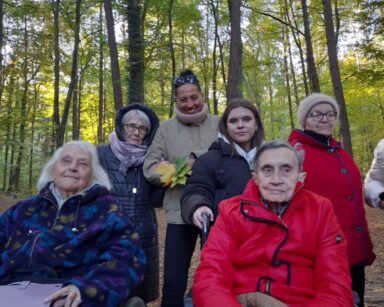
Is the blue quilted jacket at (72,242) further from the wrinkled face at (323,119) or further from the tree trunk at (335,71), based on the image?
the tree trunk at (335,71)

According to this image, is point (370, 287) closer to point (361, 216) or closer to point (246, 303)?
point (361, 216)

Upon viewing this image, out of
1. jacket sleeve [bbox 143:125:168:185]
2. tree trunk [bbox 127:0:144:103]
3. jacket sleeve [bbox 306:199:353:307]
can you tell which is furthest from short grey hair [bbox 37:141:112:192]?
tree trunk [bbox 127:0:144:103]

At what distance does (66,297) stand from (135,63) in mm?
9753

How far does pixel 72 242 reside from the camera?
250 centimetres

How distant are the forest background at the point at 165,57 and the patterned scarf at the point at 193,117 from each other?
6599 millimetres

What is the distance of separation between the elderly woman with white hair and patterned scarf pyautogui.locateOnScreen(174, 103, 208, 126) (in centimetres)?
96

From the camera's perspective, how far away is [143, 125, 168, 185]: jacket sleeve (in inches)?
127

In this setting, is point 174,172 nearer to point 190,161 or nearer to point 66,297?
point 190,161


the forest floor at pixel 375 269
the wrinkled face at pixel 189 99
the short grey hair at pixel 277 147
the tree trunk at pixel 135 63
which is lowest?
the forest floor at pixel 375 269

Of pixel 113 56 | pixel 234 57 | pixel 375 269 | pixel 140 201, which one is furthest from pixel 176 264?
pixel 113 56

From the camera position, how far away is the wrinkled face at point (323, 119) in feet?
9.98

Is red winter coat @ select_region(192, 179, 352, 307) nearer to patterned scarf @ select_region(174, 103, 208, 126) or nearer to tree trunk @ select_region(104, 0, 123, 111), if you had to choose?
patterned scarf @ select_region(174, 103, 208, 126)

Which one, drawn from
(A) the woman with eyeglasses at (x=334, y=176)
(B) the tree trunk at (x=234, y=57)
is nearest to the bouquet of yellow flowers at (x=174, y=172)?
(A) the woman with eyeglasses at (x=334, y=176)

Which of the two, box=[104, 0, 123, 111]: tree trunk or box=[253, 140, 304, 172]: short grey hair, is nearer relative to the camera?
box=[253, 140, 304, 172]: short grey hair
